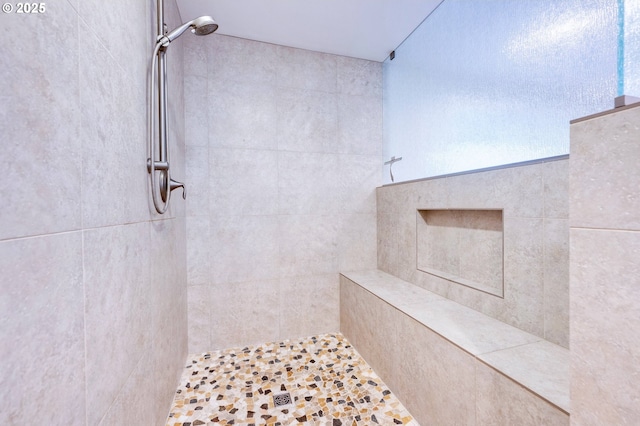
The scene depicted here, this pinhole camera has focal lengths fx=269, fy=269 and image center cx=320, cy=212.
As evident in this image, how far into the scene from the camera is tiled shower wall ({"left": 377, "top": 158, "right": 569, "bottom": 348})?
41.9 inches

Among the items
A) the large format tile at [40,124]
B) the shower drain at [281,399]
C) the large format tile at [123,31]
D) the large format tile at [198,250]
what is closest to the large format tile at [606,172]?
the large format tile at [40,124]

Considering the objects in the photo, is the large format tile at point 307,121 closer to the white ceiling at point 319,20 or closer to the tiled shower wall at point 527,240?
the white ceiling at point 319,20

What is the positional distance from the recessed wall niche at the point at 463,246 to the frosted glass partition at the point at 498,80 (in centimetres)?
29

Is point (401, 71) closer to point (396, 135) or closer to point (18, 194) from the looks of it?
point (396, 135)

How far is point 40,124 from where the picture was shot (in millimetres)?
515

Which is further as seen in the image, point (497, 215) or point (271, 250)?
point (271, 250)

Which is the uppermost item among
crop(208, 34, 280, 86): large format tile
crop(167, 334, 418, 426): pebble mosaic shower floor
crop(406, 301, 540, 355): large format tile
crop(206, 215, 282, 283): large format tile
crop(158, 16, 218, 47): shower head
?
crop(208, 34, 280, 86): large format tile

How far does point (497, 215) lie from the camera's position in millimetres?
1402

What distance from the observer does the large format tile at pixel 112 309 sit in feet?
2.20

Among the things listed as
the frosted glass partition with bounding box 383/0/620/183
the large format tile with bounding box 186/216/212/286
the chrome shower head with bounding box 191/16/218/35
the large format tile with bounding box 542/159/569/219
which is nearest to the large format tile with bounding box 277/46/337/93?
the frosted glass partition with bounding box 383/0/620/183

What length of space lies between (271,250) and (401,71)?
5.89 ft

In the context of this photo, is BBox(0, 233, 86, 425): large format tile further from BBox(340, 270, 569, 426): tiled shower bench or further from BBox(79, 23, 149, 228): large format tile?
BBox(340, 270, 569, 426): tiled shower bench

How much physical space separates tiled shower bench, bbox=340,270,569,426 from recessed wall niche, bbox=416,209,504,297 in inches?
6.8

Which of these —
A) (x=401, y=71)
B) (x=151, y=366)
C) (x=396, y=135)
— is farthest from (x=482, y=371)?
(x=401, y=71)
